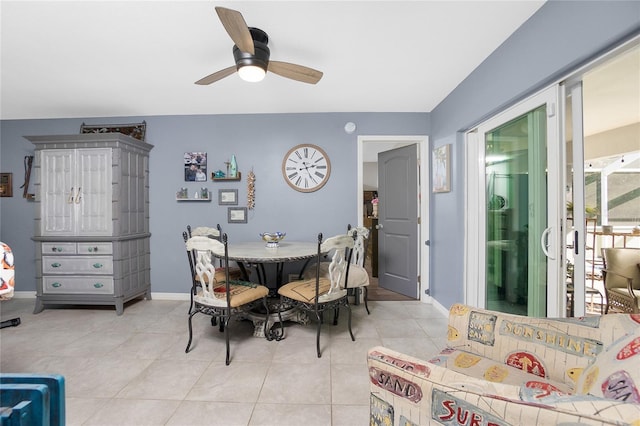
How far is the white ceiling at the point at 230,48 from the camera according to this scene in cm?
166

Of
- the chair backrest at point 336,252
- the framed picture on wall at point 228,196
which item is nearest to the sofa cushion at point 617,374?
the chair backrest at point 336,252

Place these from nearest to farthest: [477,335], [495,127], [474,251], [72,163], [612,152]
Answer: [477,335]
[495,127]
[474,251]
[72,163]
[612,152]

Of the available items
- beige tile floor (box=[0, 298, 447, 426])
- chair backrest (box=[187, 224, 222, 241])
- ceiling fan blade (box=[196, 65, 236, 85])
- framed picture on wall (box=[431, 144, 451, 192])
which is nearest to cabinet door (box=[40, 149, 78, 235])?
beige tile floor (box=[0, 298, 447, 426])

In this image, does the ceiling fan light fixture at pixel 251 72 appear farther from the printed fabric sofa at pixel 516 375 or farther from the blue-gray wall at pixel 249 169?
the printed fabric sofa at pixel 516 375

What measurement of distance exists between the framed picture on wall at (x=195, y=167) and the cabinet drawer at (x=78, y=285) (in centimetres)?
150

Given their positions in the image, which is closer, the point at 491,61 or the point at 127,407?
the point at 127,407

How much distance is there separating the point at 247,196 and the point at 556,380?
317cm

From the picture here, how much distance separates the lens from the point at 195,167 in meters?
3.43

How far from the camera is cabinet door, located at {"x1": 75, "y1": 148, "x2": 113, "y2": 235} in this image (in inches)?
117

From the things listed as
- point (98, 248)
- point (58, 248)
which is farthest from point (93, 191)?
point (58, 248)

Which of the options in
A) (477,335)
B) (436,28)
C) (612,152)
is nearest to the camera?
(477,335)

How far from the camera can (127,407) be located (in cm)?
154

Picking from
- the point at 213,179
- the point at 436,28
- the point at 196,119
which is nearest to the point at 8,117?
the point at 196,119

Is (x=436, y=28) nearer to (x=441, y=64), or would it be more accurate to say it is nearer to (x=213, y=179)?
(x=441, y=64)
